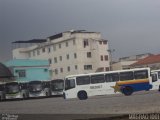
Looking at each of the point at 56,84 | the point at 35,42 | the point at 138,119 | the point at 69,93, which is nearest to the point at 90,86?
the point at 69,93

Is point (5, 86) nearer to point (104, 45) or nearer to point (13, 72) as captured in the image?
point (13, 72)

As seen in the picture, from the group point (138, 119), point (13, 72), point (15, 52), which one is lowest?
point (138, 119)

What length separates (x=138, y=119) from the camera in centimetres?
1198

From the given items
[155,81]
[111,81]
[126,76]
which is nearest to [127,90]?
[126,76]

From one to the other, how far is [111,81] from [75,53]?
37075 millimetres

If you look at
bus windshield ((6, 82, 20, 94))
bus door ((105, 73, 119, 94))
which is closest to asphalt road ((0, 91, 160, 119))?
bus door ((105, 73, 119, 94))

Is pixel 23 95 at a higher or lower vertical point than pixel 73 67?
lower

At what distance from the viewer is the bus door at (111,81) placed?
3469 cm

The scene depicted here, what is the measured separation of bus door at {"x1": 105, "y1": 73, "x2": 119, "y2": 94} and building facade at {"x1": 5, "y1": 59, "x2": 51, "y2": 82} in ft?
94.5

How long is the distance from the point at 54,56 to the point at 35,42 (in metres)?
8.10

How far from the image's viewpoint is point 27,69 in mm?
62938

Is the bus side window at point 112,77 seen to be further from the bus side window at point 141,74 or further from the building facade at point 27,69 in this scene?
the building facade at point 27,69

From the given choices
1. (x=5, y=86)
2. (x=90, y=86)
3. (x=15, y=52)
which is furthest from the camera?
(x=15, y=52)

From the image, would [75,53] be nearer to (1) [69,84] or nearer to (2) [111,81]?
(1) [69,84]
